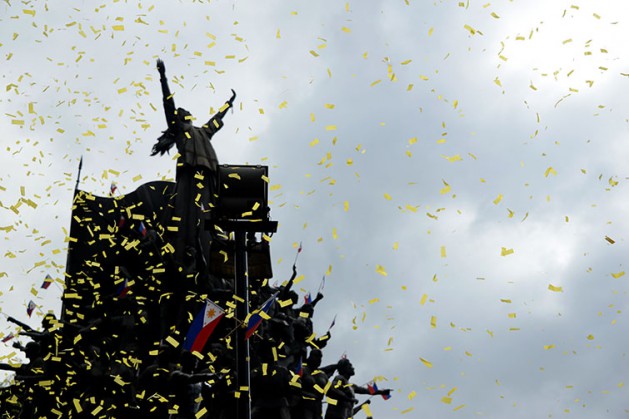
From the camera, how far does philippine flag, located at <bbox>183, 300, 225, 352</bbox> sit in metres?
9.82

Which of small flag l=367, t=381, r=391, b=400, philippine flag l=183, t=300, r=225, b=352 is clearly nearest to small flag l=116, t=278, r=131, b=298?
small flag l=367, t=381, r=391, b=400

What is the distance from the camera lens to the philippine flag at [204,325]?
9820 millimetres

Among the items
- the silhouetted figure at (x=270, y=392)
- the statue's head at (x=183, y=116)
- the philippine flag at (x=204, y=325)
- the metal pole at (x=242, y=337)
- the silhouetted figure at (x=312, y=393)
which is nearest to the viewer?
the metal pole at (x=242, y=337)

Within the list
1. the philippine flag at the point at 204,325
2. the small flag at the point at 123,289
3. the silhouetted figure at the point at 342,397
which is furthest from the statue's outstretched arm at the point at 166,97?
the philippine flag at the point at 204,325

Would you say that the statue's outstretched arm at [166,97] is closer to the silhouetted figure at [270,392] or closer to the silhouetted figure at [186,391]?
the silhouetted figure at [270,392]

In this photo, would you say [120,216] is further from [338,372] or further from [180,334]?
[338,372]

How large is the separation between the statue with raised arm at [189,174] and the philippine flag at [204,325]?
906cm

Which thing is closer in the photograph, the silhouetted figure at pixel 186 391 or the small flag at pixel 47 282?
the silhouetted figure at pixel 186 391

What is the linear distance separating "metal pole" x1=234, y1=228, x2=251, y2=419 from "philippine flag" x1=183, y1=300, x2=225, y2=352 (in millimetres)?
1898

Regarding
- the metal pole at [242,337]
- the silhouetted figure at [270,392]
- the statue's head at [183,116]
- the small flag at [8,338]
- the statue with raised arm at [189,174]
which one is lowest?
the metal pole at [242,337]

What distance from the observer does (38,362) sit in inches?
676

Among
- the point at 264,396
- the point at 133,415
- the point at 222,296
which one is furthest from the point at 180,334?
the point at 133,415

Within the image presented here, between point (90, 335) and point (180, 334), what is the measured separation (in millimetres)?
2639

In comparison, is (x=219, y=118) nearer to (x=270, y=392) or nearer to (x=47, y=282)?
(x=47, y=282)
